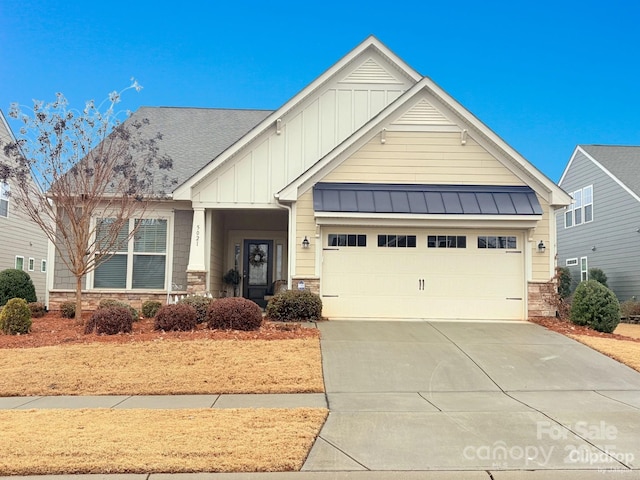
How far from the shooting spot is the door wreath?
60.5 ft

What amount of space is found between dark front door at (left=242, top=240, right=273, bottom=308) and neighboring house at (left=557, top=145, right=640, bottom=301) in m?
11.9

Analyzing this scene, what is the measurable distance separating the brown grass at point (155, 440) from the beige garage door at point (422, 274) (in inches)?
276

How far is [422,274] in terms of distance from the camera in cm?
1392

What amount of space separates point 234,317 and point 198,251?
3.81 meters

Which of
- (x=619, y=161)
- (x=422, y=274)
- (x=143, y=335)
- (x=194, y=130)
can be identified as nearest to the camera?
(x=143, y=335)

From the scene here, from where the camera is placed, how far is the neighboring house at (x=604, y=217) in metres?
22.2

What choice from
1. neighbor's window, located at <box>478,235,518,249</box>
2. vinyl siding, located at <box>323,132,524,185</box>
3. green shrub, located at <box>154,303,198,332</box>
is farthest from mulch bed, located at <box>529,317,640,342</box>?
green shrub, located at <box>154,303,198,332</box>

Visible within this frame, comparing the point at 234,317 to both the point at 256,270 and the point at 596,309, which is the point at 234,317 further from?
the point at 596,309

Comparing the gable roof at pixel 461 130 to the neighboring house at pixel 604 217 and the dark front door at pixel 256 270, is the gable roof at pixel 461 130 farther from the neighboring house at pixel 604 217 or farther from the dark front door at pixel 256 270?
the neighboring house at pixel 604 217

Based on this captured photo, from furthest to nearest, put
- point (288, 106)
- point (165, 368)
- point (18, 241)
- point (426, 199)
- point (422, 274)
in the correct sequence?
point (18, 241) < point (288, 106) < point (422, 274) < point (426, 199) < point (165, 368)

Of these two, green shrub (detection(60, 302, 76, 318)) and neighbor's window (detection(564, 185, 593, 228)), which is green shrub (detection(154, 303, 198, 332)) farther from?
neighbor's window (detection(564, 185, 593, 228))

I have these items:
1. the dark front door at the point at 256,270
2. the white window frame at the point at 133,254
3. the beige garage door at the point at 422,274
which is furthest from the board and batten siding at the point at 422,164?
the dark front door at the point at 256,270

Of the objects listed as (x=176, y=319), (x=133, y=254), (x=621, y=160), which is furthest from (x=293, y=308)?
(x=621, y=160)

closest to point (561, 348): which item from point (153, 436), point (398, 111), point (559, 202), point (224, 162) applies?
point (559, 202)
